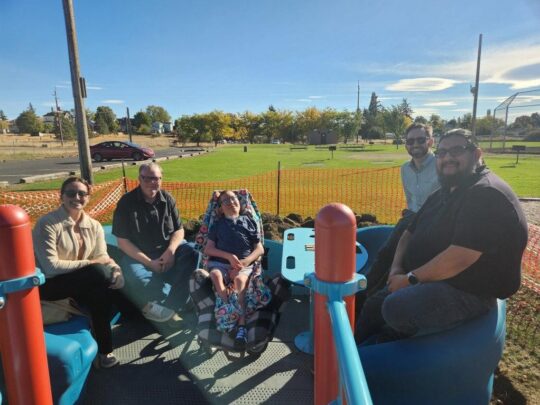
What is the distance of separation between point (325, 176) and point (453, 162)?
38.8ft

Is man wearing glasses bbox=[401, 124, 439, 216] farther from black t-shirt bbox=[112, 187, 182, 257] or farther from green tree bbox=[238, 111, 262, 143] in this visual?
green tree bbox=[238, 111, 262, 143]

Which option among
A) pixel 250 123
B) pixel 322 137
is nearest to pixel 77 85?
pixel 322 137

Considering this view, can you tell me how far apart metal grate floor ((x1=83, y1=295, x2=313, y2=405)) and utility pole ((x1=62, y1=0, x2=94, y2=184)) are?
5.45 meters

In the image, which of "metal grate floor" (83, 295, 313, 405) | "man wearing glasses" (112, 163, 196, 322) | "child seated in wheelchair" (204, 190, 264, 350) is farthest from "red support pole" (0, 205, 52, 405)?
"man wearing glasses" (112, 163, 196, 322)

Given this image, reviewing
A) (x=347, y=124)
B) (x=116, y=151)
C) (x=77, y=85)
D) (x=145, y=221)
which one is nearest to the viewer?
(x=145, y=221)

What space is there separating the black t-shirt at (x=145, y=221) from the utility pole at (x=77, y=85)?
192 inches

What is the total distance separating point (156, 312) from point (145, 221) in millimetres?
881

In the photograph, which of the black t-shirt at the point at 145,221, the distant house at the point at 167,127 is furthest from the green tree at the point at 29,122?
the black t-shirt at the point at 145,221

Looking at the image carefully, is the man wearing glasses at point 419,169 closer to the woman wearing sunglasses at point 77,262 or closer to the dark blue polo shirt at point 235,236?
the dark blue polo shirt at point 235,236

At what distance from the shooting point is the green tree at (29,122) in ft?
228

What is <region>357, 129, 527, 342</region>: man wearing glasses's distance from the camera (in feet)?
6.64

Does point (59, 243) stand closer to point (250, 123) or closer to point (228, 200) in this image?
point (228, 200)

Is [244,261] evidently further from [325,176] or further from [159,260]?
[325,176]

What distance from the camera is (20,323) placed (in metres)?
1.66
